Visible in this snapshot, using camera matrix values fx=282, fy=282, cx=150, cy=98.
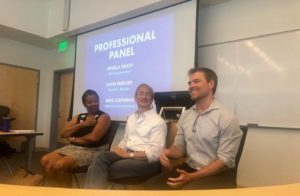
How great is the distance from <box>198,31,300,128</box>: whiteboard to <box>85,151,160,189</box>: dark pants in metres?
1.65

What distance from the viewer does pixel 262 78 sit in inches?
127

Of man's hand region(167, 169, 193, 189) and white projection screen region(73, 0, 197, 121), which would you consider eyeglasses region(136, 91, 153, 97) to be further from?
white projection screen region(73, 0, 197, 121)

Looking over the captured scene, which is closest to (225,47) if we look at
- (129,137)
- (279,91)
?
(279,91)

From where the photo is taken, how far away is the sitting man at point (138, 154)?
2074 mm

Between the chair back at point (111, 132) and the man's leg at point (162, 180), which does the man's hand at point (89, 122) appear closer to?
the chair back at point (111, 132)

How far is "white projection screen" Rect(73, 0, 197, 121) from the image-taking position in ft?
11.8

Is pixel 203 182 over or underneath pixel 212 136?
underneath

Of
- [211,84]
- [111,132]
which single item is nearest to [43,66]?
[111,132]

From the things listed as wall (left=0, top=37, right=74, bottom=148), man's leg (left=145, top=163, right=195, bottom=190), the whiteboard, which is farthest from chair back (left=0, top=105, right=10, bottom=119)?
man's leg (left=145, top=163, right=195, bottom=190)

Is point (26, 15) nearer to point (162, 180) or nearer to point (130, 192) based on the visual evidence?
point (162, 180)

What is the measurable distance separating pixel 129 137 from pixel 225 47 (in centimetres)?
193

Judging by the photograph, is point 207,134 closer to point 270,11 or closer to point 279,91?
point 279,91

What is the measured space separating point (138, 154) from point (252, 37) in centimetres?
212

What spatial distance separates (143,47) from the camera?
4.01 m
